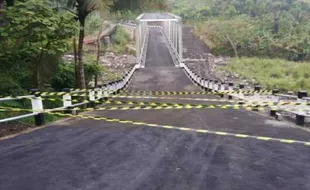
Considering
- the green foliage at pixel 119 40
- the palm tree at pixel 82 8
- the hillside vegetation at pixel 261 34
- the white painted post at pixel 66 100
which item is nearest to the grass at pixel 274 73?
the hillside vegetation at pixel 261 34

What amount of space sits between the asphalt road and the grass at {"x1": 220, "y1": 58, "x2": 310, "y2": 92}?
21.3 meters

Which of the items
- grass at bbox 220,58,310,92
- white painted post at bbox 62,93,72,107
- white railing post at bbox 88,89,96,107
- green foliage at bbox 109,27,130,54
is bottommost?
grass at bbox 220,58,310,92

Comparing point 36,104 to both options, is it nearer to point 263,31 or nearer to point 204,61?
point 204,61

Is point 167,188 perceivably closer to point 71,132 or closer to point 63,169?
point 63,169

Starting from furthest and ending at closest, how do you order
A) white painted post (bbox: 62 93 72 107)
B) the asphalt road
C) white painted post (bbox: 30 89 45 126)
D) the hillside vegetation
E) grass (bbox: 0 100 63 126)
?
the hillside vegetation, white painted post (bbox: 62 93 72 107), grass (bbox: 0 100 63 126), white painted post (bbox: 30 89 45 126), the asphalt road

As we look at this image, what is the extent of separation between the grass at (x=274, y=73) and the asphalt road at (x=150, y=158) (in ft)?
70.0

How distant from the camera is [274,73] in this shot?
3306cm

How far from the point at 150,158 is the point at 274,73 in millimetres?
30502

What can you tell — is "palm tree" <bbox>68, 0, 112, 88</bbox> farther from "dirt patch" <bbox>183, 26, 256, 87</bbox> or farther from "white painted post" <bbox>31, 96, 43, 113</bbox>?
"dirt patch" <bbox>183, 26, 256, 87</bbox>

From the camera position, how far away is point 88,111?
428 inches

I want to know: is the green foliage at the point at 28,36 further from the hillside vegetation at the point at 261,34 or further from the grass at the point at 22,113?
the hillside vegetation at the point at 261,34

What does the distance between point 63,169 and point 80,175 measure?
381mm

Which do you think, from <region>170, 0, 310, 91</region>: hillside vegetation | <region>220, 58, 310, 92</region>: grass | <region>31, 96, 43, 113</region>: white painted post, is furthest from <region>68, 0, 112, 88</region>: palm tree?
<region>170, 0, 310, 91</region>: hillside vegetation

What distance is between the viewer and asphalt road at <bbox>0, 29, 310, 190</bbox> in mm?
4266
